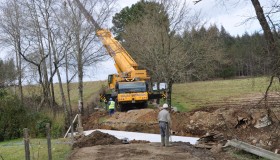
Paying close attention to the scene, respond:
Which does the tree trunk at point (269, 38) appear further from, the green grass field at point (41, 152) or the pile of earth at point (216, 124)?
the green grass field at point (41, 152)

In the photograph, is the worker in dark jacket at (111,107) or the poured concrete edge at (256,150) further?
the worker in dark jacket at (111,107)

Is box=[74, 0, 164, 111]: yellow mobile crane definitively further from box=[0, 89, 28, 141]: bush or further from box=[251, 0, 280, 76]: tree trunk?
box=[251, 0, 280, 76]: tree trunk

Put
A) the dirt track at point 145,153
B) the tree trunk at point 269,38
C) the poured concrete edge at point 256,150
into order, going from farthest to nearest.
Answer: the dirt track at point 145,153, the poured concrete edge at point 256,150, the tree trunk at point 269,38

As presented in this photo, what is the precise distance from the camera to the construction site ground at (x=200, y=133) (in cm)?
1538

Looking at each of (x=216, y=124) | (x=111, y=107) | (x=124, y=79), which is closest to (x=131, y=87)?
(x=124, y=79)

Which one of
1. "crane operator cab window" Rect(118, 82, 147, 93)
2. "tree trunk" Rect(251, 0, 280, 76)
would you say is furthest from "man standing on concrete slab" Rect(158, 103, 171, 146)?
"crane operator cab window" Rect(118, 82, 147, 93)

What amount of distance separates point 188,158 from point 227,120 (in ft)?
25.6

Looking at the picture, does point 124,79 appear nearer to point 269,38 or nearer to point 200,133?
point 200,133

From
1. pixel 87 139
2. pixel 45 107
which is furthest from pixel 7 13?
pixel 87 139

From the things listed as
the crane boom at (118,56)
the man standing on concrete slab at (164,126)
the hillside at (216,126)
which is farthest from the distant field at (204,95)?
the man standing on concrete slab at (164,126)

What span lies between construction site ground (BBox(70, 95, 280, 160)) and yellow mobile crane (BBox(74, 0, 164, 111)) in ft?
13.4

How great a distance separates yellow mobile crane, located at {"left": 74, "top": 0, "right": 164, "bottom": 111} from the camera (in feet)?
111

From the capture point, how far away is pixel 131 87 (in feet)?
112

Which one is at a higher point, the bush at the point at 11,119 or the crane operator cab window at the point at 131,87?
the crane operator cab window at the point at 131,87
